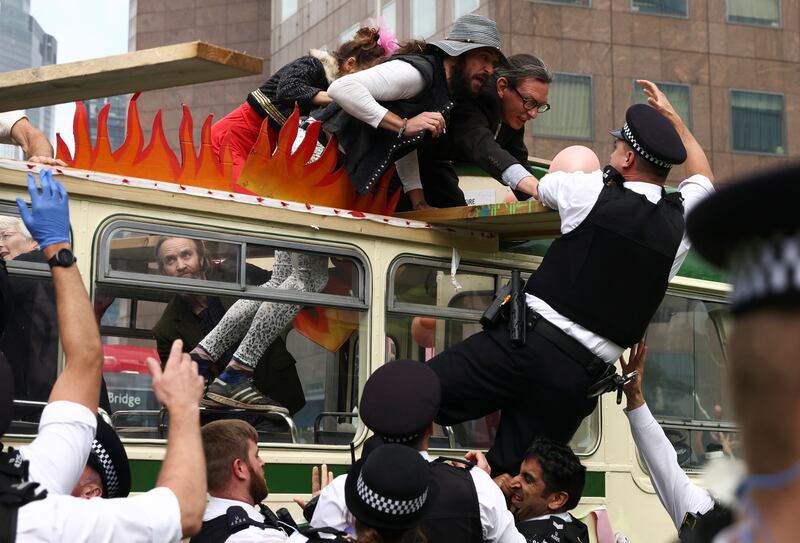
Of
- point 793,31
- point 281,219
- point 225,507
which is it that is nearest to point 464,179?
point 281,219

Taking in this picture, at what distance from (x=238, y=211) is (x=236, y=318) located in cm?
51

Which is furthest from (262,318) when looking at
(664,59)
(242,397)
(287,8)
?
(287,8)

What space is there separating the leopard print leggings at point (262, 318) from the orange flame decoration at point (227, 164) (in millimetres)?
355

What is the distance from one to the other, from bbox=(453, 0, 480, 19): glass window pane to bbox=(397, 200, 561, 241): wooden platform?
908 inches

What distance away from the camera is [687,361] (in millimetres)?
6977

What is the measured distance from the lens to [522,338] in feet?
16.0

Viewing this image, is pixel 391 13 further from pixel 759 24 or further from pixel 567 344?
pixel 567 344

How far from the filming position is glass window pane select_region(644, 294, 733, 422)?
267 inches

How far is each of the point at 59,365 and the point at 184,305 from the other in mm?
685

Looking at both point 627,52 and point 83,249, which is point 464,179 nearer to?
point 83,249

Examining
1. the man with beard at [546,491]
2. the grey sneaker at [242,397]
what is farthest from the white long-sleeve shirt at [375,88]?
the man with beard at [546,491]

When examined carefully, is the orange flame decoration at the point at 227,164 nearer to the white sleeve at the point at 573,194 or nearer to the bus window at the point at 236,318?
the bus window at the point at 236,318

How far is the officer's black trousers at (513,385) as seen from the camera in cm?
489

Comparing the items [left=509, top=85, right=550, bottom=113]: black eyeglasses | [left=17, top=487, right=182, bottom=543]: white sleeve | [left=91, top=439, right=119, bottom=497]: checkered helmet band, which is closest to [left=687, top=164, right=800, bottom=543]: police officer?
[left=17, top=487, right=182, bottom=543]: white sleeve
